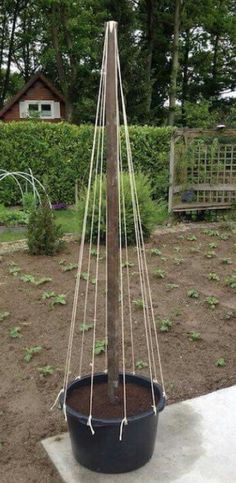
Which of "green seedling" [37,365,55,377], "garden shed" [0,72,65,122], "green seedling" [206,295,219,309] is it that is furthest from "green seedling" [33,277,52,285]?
"garden shed" [0,72,65,122]

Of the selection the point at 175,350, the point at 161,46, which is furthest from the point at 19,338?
the point at 161,46

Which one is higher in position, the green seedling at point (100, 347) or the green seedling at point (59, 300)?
the green seedling at point (59, 300)

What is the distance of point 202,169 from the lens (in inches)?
361

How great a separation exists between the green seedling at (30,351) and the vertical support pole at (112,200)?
130 cm

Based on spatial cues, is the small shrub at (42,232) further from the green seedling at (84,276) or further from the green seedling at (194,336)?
the green seedling at (194,336)

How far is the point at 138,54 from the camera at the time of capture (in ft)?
52.1

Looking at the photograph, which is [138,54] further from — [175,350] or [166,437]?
[166,437]

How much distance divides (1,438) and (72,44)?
19.5 m

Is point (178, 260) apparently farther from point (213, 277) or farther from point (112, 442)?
point (112, 442)

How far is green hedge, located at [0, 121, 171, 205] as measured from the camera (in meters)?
10.1

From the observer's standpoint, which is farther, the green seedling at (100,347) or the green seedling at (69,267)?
the green seedling at (69,267)

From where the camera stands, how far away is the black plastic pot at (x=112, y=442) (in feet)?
7.21

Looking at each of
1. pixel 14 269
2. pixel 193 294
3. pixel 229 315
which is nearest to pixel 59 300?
pixel 14 269

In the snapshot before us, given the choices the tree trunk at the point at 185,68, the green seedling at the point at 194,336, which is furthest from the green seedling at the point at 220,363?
the tree trunk at the point at 185,68
